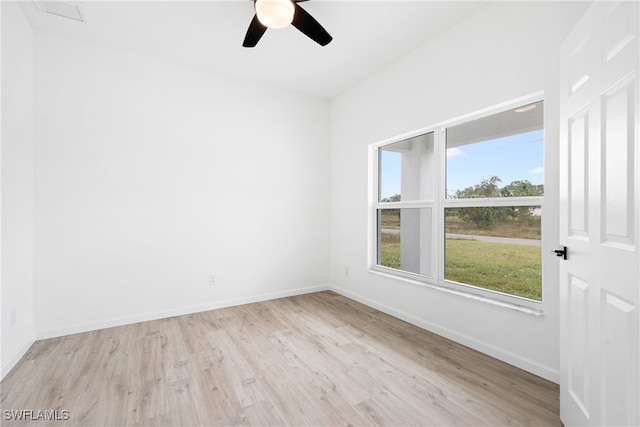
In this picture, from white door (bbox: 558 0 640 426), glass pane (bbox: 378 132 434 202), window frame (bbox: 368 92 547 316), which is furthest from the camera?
glass pane (bbox: 378 132 434 202)

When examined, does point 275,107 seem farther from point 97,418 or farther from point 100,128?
point 97,418

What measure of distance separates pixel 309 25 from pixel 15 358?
347 centimetres

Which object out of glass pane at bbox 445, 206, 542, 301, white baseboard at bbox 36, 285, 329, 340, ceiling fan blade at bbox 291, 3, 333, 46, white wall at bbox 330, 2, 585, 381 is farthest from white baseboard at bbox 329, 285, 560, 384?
ceiling fan blade at bbox 291, 3, 333, 46

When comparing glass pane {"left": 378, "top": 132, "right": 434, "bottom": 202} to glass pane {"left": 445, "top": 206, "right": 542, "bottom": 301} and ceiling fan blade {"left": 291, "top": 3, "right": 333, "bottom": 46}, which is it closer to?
glass pane {"left": 445, "top": 206, "right": 542, "bottom": 301}

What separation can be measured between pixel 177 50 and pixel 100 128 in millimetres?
1134

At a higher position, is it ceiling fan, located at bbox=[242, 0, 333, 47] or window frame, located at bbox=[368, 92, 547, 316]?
ceiling fan, located at bbox=[242, 0, 333, 47]

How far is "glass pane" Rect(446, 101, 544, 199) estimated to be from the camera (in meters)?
2.21

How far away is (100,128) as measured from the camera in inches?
113

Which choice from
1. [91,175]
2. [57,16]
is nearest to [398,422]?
[91,175]

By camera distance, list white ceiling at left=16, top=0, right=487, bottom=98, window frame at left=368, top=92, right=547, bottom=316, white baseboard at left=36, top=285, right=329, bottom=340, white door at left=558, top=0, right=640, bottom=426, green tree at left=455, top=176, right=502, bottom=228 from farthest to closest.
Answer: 1. white baseboard at left=36, top=285, right=329, bottom=340
2. green tree at left=455, top=176, right=502, bottom=228
3. white ceiling at left=16, top=0, right=487, bottom=98
4. window frame at left=368, top=92, right=547, bottom=316
5. white door at left=558, top=0, right=640, bottom=426

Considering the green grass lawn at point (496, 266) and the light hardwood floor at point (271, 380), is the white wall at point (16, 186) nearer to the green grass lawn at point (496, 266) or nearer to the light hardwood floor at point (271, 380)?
the light hardwood floor at point (271, 380)

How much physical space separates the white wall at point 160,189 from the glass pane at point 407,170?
110 centimetres

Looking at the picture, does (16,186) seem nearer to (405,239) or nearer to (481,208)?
(405,239)

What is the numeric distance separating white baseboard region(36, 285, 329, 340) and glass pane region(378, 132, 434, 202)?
6.05 feet
